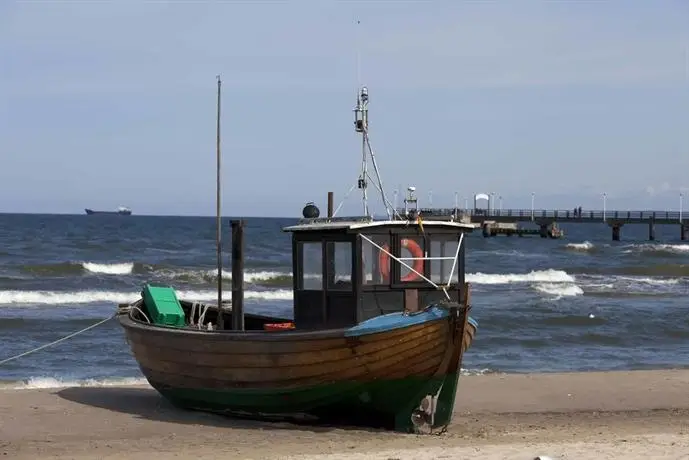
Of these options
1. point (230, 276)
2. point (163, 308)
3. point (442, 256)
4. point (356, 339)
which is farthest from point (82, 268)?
point (356, 339)

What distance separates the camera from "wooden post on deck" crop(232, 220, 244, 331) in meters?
14.7

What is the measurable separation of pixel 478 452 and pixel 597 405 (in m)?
5.74

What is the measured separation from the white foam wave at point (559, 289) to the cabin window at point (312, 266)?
24727 millimetres

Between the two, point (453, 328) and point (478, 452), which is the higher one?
point (453, 328)

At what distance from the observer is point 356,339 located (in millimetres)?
12305

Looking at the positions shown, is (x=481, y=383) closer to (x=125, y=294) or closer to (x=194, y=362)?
(x=194, y=362)

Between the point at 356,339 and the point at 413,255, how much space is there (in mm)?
1395

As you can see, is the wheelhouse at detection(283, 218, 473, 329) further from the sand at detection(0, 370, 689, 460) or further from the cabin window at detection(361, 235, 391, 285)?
the sand at detection(0, 370, 689, 460)

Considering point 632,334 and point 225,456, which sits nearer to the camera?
point 225,456

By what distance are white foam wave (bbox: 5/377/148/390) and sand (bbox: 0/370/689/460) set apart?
87 centimetres

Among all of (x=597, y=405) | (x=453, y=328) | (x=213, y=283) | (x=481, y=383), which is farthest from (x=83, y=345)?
(x=213, y=283)

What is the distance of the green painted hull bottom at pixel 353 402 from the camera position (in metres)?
12.7

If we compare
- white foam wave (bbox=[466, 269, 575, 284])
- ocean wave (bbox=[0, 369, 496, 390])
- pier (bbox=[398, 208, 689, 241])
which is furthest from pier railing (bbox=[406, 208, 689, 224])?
ocean wave (bbox=[0, 369, 496, 390])

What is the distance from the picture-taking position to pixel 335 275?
43.0 ft
